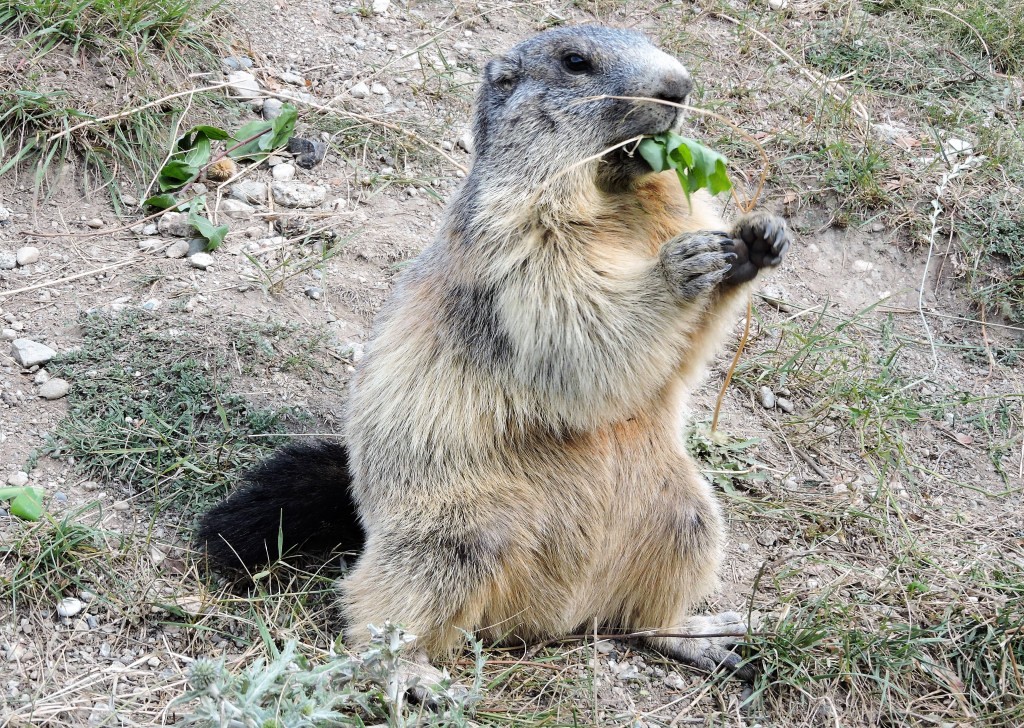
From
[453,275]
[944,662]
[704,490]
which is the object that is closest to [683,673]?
[704,490]

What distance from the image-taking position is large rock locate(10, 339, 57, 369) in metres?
4.79

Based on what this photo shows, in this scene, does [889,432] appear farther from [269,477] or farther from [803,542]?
[269,477]

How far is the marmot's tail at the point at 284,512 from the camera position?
414 cm

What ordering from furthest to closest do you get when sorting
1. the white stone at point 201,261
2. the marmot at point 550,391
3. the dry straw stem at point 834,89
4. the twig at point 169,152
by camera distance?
the dry straw stem at point 834,89, the twig at point 169,152, the white stone at point 201,261, the marmot at point 550,391

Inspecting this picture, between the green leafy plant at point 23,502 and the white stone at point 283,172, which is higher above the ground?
the white stone at point 283,172

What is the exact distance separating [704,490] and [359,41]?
427 centimetres

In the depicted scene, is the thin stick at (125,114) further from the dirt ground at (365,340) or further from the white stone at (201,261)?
the white stone at (201,261)

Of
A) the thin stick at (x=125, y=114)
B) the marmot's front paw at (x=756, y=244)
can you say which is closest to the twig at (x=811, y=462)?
the marmot's front paw at (x=756, y=244)

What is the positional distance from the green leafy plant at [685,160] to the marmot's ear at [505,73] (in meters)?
0.63

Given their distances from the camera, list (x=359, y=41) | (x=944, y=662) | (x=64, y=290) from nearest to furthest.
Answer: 1. (x=944, y=662)
2. (x=64, y=290)
3. (x=359, y=41)

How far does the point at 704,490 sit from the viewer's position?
168 inches

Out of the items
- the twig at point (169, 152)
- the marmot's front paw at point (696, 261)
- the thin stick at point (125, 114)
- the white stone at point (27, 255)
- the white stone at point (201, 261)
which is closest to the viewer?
the marmot's front paw at point (696, 261)

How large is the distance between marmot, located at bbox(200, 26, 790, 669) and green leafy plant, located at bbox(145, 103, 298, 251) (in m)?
1.99

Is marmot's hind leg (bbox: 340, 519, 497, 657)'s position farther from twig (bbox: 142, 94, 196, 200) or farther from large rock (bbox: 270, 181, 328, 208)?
twig (bbox: 142, 94, 196, 200)
